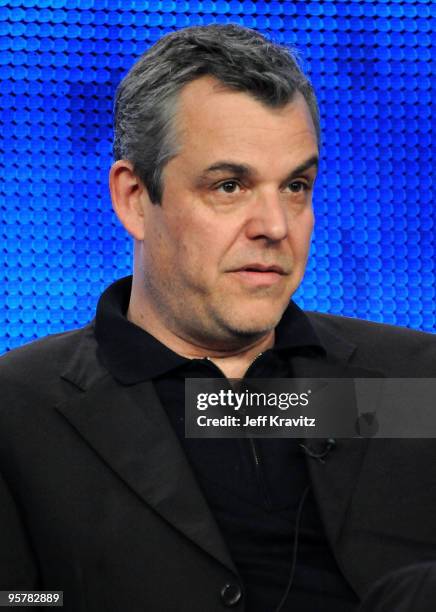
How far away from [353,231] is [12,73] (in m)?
0.71

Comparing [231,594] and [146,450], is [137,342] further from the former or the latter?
[231,594]

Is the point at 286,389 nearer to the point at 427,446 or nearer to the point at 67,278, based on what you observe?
the point at 427,446

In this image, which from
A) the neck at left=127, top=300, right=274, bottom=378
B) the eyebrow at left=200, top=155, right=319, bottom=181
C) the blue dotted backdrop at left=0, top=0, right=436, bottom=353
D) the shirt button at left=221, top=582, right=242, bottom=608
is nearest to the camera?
the shirt button at left=221, top=582, right=242, bottom=608

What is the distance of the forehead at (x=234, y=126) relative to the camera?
148cm

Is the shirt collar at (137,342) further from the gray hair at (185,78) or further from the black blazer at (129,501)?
the gray hair at (185,78)

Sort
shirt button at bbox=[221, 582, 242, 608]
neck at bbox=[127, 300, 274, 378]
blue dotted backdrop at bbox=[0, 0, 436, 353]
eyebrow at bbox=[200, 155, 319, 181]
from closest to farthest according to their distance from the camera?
shirt button at bbox=[221, 582, 242, 608]
eyebrow at bbox=[200, 155, 319, 181]
neck at bbox=[127, 300, 274, 378]
blue dotted backdrop at bbox=[0, 0, 436, 353]

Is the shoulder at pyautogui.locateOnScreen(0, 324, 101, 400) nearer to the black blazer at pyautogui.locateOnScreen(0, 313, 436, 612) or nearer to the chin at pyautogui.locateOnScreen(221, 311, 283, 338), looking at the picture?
the black blazer at pyautogui.locateOnScreen(0, 313, 436, 612)

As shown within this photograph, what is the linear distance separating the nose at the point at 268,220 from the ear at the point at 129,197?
8.4 inches

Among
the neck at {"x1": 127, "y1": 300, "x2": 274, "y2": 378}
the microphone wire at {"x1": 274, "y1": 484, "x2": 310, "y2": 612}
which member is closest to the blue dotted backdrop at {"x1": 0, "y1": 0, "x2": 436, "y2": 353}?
the neck at {"x1": 127, "y1": 300, "x2": 274, "y2": 378}

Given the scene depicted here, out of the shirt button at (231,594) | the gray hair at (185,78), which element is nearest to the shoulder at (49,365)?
the gray hair at (185,78)

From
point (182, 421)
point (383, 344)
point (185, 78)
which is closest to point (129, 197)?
point (185, 78)

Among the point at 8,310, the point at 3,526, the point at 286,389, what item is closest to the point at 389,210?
the point at 286,389

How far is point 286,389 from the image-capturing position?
63.1 inches

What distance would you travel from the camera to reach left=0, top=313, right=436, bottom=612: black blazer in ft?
4.60
